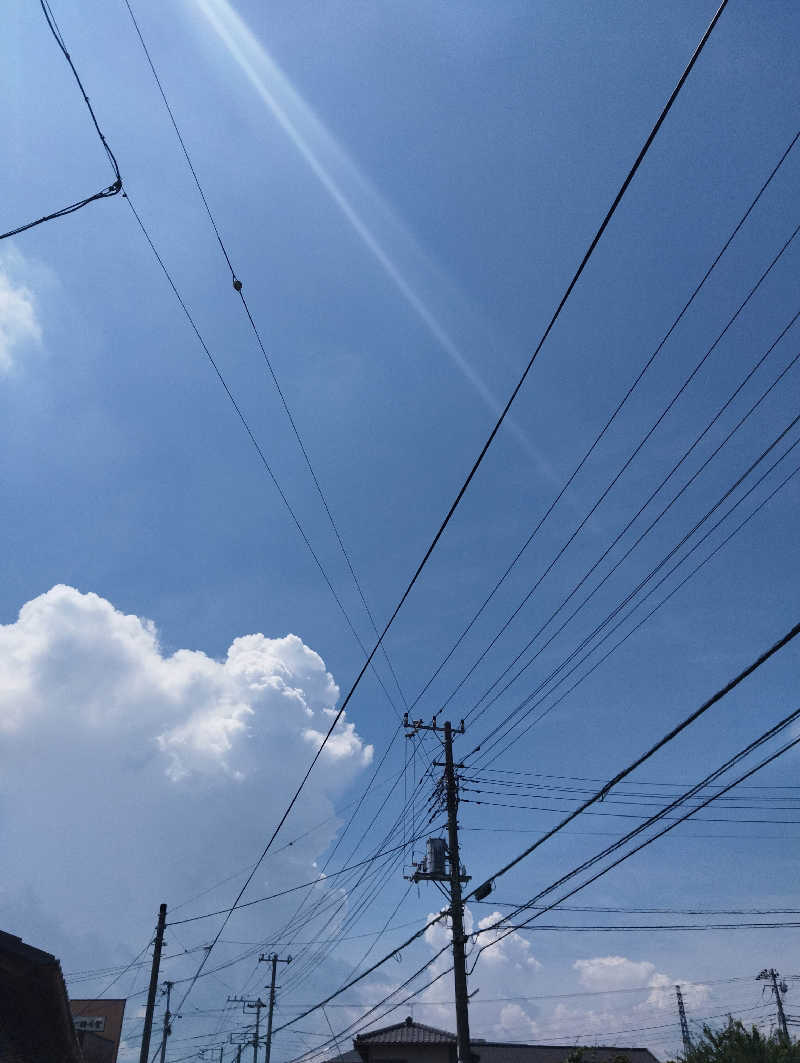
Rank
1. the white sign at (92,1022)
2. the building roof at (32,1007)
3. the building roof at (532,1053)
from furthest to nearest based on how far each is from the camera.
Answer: the white sign at (92,1022) < the building roof at (532,1053) < the building roof at (32,1007)

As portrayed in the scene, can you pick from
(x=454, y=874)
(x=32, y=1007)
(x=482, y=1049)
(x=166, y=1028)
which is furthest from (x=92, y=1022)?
(x=32, y=1007)

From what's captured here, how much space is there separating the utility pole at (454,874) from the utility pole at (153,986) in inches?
595

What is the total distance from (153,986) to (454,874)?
18204mm

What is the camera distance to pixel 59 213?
697 cm

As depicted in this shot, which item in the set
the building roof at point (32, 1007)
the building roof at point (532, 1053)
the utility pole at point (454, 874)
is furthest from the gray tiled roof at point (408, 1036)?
the building roof at point (32, 1007)

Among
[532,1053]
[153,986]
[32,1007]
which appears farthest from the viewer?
[532,1053]

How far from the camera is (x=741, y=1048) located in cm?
1928

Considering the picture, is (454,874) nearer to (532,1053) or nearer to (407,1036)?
(407,1036)

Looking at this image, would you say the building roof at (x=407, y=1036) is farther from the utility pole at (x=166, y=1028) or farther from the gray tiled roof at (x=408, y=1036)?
the utility pole at (x=166, y=1028)

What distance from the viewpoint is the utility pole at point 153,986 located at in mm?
31109

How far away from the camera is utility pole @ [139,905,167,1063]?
3111 cm

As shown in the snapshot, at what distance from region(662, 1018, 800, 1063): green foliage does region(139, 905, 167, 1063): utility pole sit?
2122 centimetres

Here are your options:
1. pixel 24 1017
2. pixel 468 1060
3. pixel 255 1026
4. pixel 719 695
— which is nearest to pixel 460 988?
pixel 468 1060

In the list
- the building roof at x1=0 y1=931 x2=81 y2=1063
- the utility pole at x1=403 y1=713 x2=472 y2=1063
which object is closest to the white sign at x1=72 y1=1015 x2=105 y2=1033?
the utility pole at x1=403 y1=713 x2=472 y2=1063
